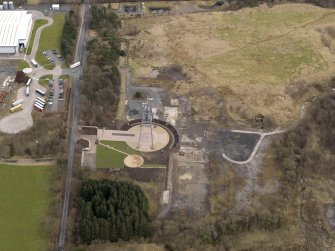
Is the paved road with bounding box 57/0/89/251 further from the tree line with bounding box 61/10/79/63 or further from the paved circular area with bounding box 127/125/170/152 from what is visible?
the paved circular area with bounding box 127/125/170/152

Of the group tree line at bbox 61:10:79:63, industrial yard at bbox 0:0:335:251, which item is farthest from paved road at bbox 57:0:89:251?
tree line at bbox 61:10:79:63

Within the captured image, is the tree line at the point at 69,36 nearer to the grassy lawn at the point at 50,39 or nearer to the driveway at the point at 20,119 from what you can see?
the grassy lawn at the point at 50,39

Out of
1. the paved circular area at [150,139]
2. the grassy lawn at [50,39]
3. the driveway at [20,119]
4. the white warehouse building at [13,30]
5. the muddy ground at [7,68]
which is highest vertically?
the white warehouse building at [13,30]

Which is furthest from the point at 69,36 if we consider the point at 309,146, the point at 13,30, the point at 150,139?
the point at 309,146

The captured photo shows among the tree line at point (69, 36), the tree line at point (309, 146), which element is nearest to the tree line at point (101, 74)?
the tree line at point (69, 36)

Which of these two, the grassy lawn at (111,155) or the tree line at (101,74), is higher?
the tree line at (101,74)

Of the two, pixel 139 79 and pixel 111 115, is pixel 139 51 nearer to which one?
pixel 139 79

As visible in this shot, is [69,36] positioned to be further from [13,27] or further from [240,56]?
[240,56]
